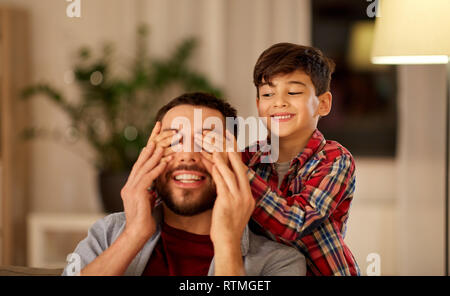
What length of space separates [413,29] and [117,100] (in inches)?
67.8

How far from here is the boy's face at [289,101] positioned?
0.99 metres

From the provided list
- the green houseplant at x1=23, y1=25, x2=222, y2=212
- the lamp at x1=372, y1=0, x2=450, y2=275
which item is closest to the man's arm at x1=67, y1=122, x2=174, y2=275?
the lamp at x1=372, y1=0, x2=450, y2=275

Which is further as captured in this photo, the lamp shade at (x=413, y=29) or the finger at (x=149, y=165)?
the lamp shade at (x=413, y=29)

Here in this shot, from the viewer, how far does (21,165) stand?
303 centimetres

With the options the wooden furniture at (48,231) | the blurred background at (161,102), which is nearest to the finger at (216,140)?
the blurred background at (161,102)

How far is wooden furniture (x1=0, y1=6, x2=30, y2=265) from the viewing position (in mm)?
2809

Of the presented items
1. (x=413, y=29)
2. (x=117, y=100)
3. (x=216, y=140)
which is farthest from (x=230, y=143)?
(x=117, y=100)

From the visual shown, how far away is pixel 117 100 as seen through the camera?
2.75 meters

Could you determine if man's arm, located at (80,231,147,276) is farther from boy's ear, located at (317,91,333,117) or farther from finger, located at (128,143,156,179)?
boy's ear, located at (317,91,333,117)

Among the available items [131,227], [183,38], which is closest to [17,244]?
[183,38]

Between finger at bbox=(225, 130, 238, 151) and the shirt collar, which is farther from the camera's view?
the shirt collar

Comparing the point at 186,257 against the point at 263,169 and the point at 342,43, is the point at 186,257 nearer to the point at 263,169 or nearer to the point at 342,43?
the point at 263,169

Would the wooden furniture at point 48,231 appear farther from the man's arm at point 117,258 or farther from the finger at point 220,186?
the finger at point 220,186

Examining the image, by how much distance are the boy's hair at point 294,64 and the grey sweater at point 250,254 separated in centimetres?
28
